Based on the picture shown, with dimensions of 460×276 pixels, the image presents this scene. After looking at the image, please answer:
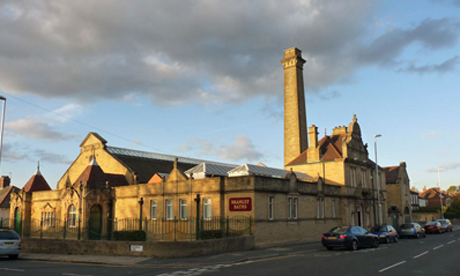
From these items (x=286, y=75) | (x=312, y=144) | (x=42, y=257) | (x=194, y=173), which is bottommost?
(x=42, y=257)

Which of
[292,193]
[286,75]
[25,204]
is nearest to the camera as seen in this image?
[292,193]

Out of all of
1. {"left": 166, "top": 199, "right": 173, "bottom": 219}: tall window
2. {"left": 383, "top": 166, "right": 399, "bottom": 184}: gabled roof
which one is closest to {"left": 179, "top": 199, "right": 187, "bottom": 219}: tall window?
{"left": 166, "top": 199, "right": 173, "bottom": 219}: tall window

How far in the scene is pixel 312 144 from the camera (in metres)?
44.4

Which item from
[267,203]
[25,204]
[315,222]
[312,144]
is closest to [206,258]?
[267,203]

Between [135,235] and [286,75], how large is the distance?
40.0 m

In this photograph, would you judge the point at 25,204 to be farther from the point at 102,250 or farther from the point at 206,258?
the point at 206,258

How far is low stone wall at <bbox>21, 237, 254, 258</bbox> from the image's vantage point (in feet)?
68.5

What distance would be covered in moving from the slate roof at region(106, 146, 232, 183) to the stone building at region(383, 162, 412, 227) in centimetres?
2977

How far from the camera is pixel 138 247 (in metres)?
21.5

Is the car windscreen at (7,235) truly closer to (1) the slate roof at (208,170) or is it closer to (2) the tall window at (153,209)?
(2) the tall window at (153,209)

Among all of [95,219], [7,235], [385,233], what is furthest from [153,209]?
[385,233]

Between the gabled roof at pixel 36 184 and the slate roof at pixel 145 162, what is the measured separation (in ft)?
27.1

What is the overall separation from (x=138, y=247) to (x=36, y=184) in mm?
29626

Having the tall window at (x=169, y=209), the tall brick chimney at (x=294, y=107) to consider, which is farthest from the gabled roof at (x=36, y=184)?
the tall brick chimney at (x=294, y=107)
